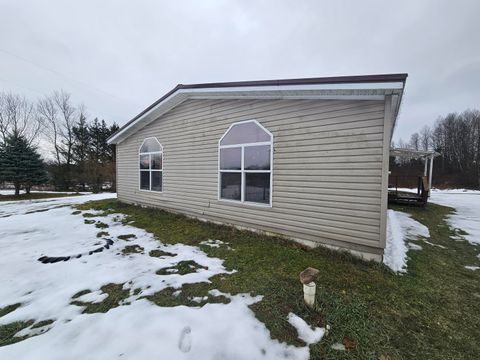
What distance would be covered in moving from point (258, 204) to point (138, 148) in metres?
6.22

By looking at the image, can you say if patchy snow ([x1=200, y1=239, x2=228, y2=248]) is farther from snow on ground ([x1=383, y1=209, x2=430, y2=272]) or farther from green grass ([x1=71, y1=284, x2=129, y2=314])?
snow on ground ([x1=383, y1=209, x2=430, y2=272])

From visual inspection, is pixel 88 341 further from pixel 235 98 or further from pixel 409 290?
pixel 235 98

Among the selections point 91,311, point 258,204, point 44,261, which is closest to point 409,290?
point 258,204

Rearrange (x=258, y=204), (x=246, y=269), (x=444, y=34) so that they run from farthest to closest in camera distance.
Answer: (x=444, y=34), (x=258, y=204), (x=246, y=269)

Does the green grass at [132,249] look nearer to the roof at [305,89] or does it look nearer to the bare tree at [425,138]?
the roof at [305,89]

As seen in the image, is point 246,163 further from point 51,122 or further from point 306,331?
point 51,122

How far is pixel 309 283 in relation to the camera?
218 centimetres

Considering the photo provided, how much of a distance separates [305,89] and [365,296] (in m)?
3.41

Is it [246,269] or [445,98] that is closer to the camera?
[246,269]

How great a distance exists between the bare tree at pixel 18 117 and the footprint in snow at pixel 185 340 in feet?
94.4

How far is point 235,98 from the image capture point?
5.06 m

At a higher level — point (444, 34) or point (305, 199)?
point (444, 34)

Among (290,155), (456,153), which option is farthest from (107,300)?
(456,153)

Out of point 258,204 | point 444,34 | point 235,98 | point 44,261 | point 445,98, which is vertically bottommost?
point 44,261
